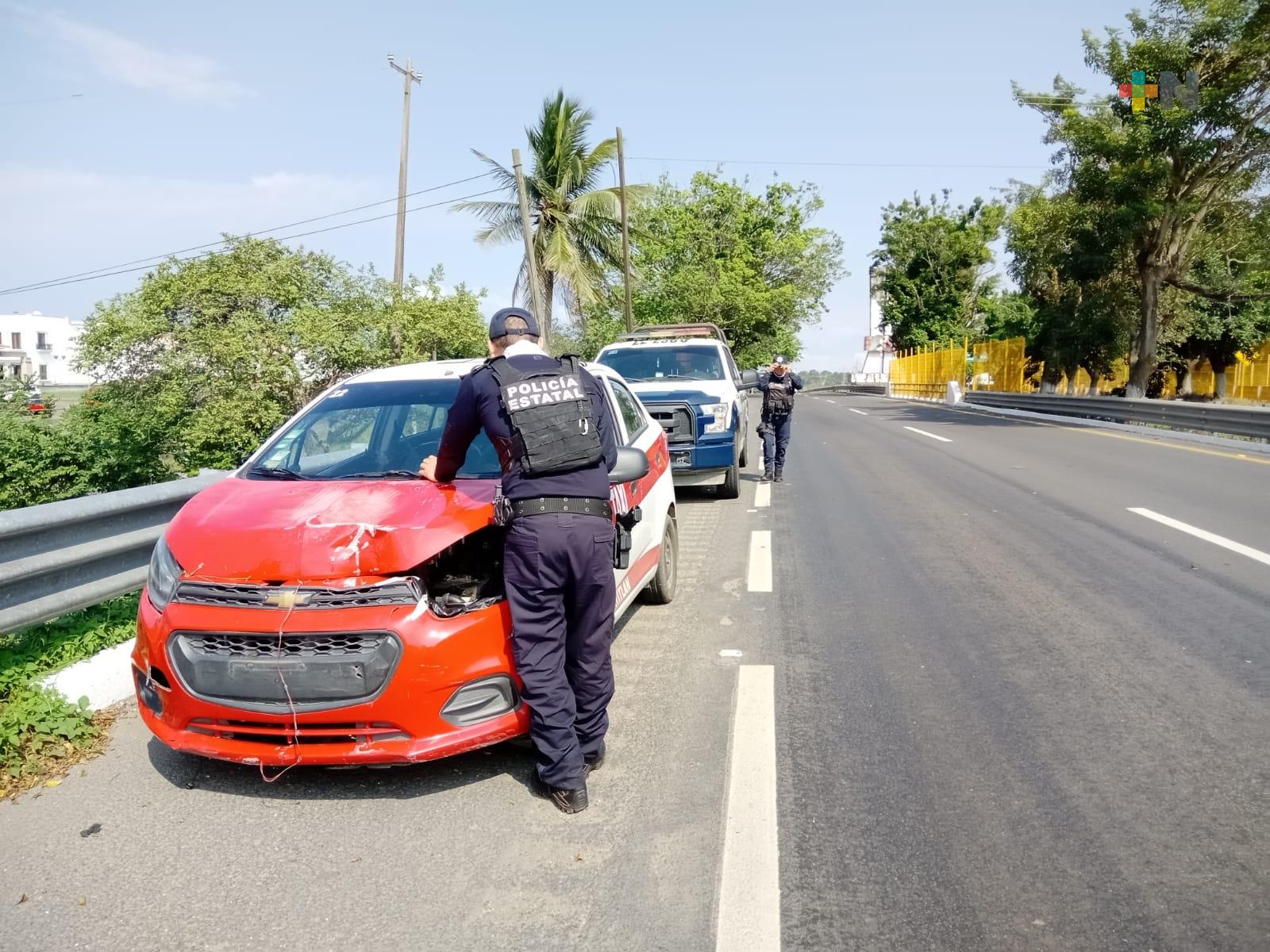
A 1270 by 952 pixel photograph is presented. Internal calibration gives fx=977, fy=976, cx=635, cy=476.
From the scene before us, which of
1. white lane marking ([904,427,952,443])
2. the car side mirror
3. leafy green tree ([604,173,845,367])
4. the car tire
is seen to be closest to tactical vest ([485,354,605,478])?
the car side mirror

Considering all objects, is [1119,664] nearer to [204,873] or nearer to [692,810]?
[692,810]

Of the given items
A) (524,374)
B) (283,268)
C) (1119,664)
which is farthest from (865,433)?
(524,374)

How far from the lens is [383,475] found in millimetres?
4473

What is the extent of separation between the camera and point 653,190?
37.7 m

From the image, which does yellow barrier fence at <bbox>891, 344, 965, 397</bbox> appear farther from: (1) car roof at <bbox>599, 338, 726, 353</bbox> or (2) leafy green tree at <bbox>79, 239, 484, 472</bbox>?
(2) leafy green tree at <bbox>79, 239, 484, 472</bbox>

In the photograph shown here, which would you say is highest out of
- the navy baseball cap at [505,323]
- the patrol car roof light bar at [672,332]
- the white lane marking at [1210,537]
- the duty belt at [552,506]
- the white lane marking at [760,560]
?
the patrol car roof light bar at [672,332]

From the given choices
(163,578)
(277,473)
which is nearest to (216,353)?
(277,473)

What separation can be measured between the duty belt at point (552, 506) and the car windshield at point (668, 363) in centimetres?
856

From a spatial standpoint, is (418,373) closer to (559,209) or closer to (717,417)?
(717,417)

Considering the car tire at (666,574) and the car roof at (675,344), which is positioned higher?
the car roof at (675,344)

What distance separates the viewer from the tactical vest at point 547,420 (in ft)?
11.9

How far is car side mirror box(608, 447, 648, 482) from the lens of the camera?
4199mm

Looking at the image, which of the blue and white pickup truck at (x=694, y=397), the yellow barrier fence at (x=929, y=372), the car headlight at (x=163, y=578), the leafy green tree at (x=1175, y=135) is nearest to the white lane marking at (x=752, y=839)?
the car headlight at (x=163, y=578)

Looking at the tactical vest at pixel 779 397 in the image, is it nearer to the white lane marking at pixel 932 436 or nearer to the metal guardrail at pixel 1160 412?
the white lane marking at pixel 932 436
